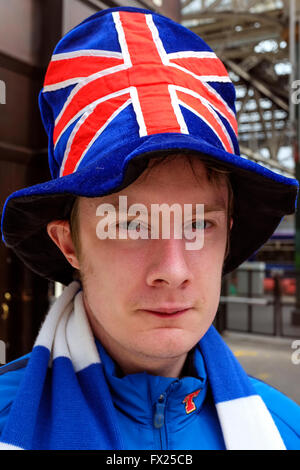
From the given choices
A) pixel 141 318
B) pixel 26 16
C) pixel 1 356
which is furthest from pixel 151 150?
pixel 26 16

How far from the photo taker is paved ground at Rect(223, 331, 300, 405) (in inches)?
208

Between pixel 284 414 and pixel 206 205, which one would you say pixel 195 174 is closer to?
pixel 206 205

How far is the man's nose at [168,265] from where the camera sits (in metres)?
1.02

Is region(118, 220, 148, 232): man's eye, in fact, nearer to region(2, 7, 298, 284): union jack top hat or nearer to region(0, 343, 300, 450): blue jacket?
region(2, 7, 298, 284): union jack top hat

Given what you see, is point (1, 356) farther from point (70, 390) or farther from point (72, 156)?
point (72, 156)

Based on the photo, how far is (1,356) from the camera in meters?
2.18

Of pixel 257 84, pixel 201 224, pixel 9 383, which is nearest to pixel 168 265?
pixel 201 224

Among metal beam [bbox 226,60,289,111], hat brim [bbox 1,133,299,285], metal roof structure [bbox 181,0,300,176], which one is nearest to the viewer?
hat brim [bbox 1,133,299,285]

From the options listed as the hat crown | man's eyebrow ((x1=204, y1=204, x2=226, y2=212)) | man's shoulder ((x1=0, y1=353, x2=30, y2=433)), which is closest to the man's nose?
man's eyebrow ((x1=204, y1=204, x2=226, y2=212))

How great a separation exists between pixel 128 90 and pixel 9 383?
828 millimetres

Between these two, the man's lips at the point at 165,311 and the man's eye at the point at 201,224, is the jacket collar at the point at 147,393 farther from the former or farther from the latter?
the man's eye at the point at 201,224

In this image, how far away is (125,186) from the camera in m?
1.01

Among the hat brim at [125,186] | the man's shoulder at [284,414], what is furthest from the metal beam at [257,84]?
the man's shoulder at [284,414]
